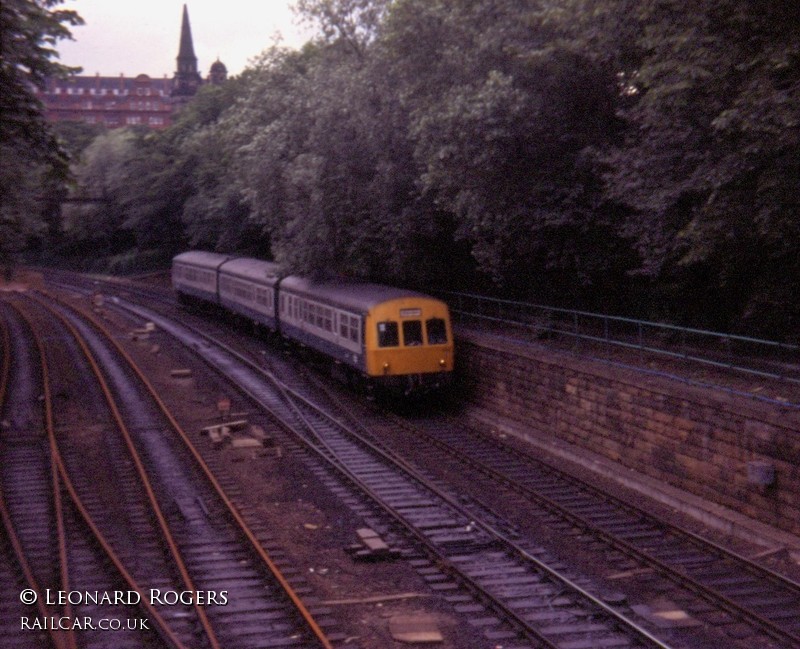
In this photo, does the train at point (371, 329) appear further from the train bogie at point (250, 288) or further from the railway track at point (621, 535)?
the railway track at point (621, 535)

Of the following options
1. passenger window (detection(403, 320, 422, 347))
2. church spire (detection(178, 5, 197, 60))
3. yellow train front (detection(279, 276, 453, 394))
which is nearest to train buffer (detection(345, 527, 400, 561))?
yellow train front (detection(279, 276, 453, 394))

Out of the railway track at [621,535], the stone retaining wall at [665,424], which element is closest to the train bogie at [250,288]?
the stone retaining wall at [665,424]

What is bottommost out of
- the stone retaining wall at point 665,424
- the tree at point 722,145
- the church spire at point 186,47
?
the stone retaining wall at point 665,424

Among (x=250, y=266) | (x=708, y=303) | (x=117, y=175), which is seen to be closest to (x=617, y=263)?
(x=708, y=303)

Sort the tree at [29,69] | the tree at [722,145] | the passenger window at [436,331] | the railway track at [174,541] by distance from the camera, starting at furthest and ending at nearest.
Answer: the passenger window at [436,331] → the tree at [29,69] → the tree at [722,145] → the railway track at [174,541]

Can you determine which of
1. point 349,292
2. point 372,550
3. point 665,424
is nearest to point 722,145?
point 665,424

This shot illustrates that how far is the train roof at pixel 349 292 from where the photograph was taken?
22.4 m

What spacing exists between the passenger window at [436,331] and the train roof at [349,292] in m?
0.64

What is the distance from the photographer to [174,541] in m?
13.3

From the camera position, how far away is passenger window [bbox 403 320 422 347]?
72.1 ft

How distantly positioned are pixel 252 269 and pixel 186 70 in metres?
99.9

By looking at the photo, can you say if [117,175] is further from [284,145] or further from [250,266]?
[284,145]

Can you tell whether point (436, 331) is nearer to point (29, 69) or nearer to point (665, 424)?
point (665, 424)

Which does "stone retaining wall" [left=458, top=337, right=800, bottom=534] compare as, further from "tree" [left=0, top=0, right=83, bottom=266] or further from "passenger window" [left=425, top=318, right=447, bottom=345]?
"tree" [left=0, top=0, right=83, bottom=266]
